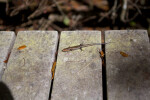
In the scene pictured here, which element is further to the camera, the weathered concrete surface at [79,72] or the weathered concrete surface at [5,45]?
the weathered concrete surface at [5,45]

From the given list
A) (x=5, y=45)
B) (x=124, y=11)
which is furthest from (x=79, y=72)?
(x=124, y=11)

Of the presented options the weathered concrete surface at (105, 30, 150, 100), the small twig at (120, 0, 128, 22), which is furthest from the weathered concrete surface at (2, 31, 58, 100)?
the small twig at (120, 0, 128, 22)

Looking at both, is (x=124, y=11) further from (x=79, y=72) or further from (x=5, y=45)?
(x=5, y=45)

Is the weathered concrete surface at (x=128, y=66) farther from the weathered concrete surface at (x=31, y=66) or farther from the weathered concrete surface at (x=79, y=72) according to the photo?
the weathered concrete surface at (x=31, y=66)

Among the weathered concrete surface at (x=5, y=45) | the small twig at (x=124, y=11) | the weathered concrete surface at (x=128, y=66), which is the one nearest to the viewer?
the weathered concrete surface at (x=128, y=66)

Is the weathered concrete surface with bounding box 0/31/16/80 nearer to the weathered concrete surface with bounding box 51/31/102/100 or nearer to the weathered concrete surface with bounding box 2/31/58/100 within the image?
the weathered concrete surface with bounding box 2/31/58/100

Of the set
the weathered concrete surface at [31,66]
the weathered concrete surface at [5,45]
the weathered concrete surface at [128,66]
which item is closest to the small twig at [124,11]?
the weathered concrete surface at [128,66]

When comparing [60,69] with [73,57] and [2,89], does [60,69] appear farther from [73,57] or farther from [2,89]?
[2,89]
